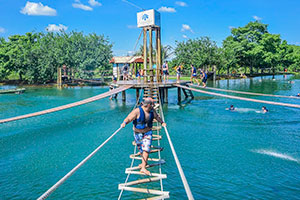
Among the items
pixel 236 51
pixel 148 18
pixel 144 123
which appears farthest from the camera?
pixel 236 51

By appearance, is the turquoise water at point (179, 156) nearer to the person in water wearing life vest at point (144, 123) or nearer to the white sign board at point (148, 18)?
the person in water wearing life vest at point (144, 123)

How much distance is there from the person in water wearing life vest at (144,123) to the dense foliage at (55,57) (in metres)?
43.8

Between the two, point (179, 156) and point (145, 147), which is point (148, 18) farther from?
point (145, 147)

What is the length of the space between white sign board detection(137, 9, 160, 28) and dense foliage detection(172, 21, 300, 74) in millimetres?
37353

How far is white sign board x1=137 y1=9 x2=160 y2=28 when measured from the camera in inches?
827

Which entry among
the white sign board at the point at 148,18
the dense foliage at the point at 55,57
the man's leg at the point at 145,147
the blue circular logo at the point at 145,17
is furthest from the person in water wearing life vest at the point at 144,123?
the dense foliage at the point at 55,57

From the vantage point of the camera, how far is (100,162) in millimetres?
10875

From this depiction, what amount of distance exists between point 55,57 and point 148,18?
3277 centimetres

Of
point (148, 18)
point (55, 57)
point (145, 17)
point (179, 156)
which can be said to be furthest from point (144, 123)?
point (55, 57)

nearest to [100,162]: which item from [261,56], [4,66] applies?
[4,66]

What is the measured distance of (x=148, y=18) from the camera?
21.3 m

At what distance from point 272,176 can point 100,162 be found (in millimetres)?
6977

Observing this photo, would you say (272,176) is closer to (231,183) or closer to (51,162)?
(231,183)

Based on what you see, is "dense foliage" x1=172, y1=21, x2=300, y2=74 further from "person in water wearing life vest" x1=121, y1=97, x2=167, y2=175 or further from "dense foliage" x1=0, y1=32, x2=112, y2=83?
"person in water wearing life vest" x1=121, y1=97, x2=167, y2=175
